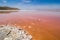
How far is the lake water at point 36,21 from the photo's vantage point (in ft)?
3.32

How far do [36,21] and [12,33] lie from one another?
0.83 feet

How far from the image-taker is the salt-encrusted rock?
0.94 metres

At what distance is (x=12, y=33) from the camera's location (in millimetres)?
974

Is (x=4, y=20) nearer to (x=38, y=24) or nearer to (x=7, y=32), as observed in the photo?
(x=7, y=32)

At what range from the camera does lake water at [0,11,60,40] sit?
1.01 meters

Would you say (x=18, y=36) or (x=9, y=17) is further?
(x=9, y=17)

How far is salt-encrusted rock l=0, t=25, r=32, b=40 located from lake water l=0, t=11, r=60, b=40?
0.04 meters

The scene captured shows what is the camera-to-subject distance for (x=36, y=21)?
1051mm

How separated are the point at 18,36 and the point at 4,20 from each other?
0.22 m

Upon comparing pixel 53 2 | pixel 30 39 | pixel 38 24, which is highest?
pixel 53 2

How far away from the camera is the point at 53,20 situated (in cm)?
103

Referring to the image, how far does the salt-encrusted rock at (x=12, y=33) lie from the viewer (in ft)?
3.09

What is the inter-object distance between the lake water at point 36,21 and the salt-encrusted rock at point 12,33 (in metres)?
0.04

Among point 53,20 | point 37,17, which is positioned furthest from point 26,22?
point 53,20
